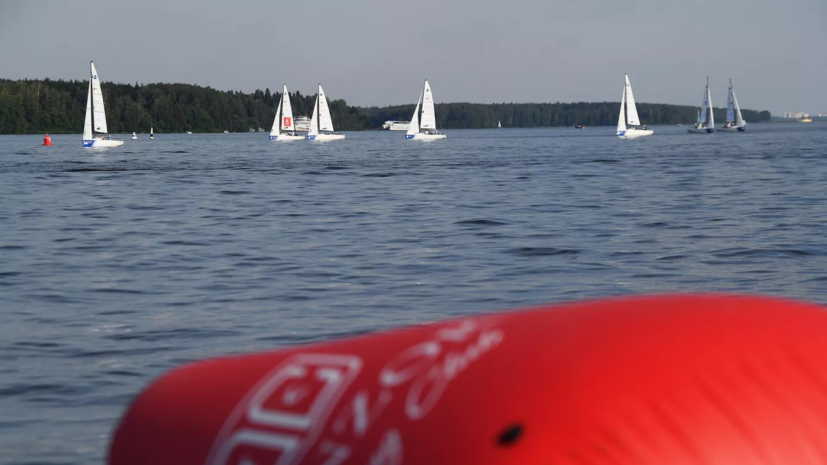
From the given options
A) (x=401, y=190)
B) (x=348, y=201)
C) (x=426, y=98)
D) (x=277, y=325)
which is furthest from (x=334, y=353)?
(x=426, y=98)

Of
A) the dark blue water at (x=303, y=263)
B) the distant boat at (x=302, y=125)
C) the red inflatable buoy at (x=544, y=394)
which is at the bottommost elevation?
the distant boat at (x=302, y=125)

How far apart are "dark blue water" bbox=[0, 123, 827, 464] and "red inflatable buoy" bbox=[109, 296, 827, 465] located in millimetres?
2998

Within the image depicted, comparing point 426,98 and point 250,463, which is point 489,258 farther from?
point 426,98

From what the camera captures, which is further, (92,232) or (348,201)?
(348,201)

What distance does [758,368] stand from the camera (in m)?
2.88

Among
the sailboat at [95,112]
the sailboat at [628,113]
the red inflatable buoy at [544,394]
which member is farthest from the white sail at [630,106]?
the red inflatable buoy at [544,394]

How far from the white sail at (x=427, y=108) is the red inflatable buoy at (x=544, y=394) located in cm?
8143

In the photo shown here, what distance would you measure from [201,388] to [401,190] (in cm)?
2710

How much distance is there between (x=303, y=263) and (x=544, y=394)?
11666 mm

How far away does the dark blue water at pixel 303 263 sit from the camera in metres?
8.21

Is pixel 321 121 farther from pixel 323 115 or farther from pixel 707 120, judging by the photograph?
pixel 707 120

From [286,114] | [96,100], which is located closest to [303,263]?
[96,100]

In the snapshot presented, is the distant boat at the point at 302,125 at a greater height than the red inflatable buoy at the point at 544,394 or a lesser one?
lesser

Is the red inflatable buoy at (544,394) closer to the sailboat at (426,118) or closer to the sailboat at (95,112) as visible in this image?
the sailboat at (95,112)
